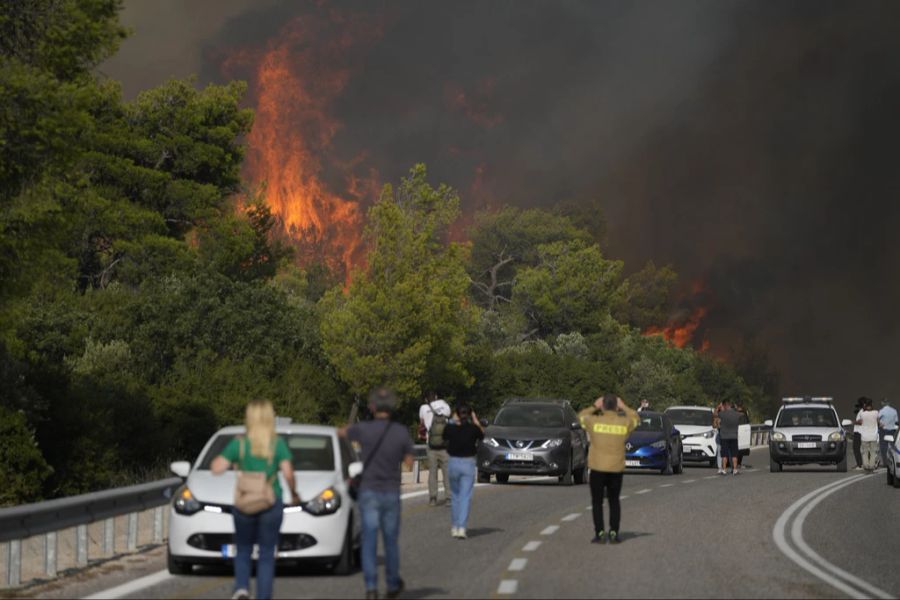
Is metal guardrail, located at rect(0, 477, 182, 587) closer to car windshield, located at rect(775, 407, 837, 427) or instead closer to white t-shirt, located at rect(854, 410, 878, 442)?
white t-shirt, located at rect(854, 410, 878, 442)

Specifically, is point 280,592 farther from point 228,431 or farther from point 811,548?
point 811,548

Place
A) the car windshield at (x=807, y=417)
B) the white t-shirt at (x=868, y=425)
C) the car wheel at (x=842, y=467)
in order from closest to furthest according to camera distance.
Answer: the white t-shirt at (x=868, y=425) < the car windshield at (x=807, y=417) < the car wheel at (x=842, y=467)

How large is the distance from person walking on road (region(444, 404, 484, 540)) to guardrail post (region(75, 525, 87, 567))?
4.63 m

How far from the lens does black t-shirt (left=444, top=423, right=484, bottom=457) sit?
19.3 metres

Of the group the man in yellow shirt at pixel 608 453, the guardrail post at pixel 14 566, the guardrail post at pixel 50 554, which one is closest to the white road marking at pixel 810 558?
the man in yellow shirt at pixel 608 453

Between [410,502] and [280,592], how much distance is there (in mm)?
12553

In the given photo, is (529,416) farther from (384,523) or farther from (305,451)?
(384,523)

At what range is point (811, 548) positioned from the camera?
18812mm

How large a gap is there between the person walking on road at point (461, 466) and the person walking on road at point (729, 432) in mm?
19243

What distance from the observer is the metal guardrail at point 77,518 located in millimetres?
14156

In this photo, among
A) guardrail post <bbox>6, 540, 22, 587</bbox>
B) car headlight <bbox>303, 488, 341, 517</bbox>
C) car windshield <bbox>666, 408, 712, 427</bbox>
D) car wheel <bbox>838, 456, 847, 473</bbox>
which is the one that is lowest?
guardrail post <bbox>6, 540, 22, 587</bbox>

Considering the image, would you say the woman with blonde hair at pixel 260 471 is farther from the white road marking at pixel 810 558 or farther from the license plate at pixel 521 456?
the license plate at pixel 521 456

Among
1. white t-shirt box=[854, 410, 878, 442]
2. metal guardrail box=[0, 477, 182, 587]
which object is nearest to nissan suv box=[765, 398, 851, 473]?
white t-shirt box=[854, 410, 878, 442]

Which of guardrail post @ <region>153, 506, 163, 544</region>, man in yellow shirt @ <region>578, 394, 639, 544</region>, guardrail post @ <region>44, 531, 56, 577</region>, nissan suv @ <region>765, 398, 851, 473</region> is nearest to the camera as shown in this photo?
guardrail post @ <region>44, 531, 56, 577</region>
